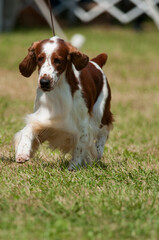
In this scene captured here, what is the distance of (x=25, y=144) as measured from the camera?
4.16m

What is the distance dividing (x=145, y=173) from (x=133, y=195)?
0.65 meters

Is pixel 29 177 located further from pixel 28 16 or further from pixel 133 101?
pixel 28 16

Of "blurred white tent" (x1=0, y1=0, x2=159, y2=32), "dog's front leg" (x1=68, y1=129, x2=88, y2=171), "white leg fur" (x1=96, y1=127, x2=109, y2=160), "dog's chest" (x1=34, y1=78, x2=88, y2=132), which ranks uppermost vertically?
"dog's chest" (x1=34, y1=78, x2=88, y2=132)

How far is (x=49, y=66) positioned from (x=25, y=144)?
29.0 inches

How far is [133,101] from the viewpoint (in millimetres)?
9477

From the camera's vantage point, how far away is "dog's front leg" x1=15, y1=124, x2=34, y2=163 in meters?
4.05

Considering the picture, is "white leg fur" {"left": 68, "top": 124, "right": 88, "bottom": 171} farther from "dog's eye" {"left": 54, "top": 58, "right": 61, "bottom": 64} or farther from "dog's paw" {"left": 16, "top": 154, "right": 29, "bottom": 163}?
"dog's eye" {"left": 54, "top": 58, "right": 61, "bottom": 64}

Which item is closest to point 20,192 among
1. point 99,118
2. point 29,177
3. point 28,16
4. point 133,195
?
point 29,177

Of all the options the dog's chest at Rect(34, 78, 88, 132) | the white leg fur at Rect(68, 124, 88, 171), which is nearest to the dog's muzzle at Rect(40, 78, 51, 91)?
the dog's chest at Rect(34, 78, 88, 132)

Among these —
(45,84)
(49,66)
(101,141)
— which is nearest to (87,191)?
(45,84)

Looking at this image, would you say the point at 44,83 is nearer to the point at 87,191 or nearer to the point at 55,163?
the point at 87,191

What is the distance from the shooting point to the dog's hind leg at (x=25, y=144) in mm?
4055

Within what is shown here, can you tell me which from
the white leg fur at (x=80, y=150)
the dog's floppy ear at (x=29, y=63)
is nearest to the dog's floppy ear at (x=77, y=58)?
the dog's floppy ear at (x=29, y=63)

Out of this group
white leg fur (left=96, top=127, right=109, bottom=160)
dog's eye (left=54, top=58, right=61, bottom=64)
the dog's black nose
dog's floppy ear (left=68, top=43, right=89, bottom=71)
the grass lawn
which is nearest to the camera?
the grass lawn
